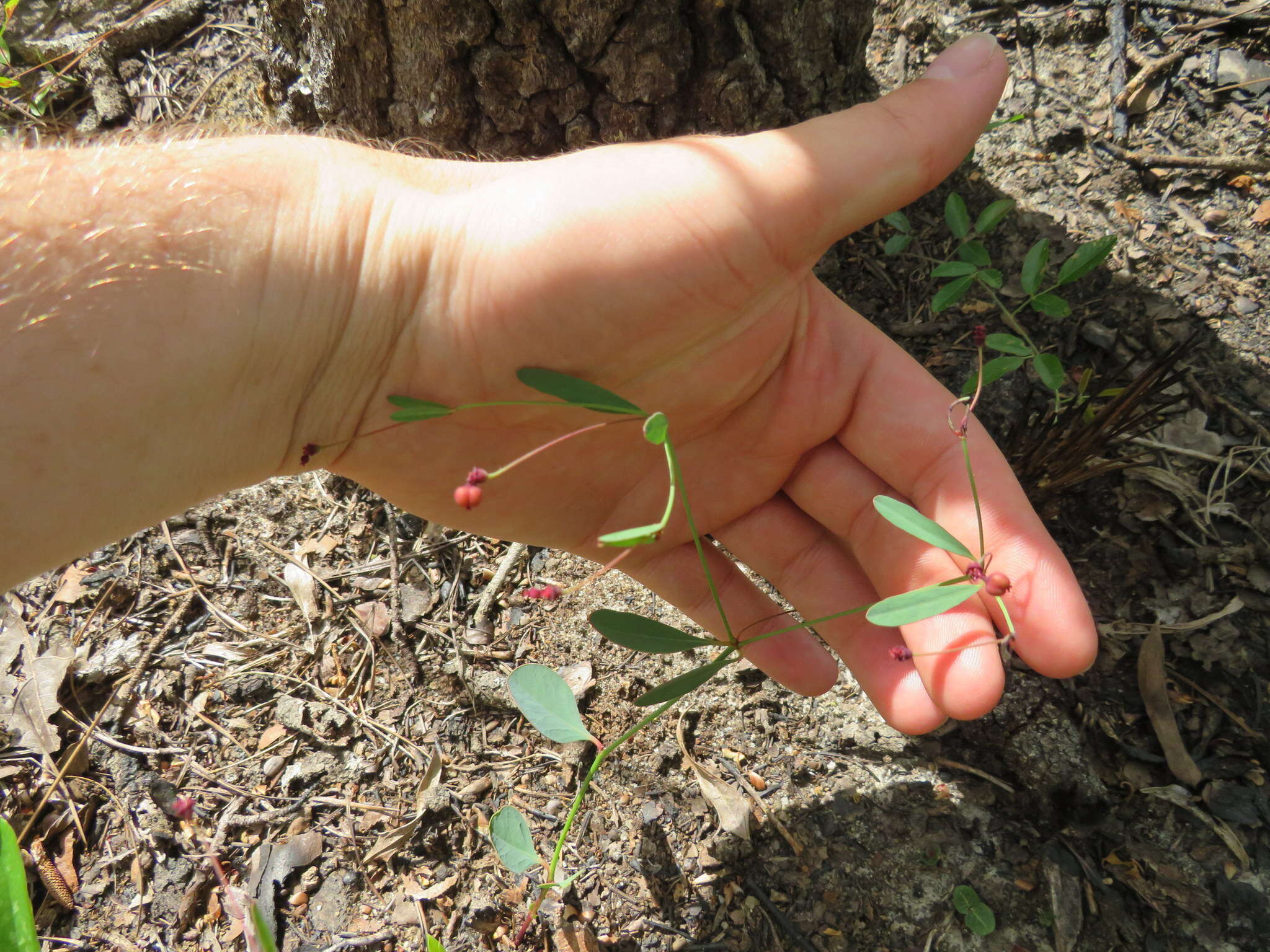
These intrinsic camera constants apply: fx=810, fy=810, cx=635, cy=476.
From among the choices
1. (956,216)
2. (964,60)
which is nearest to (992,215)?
(956,216)

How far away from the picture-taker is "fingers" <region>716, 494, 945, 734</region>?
1.68 m

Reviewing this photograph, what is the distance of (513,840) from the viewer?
55.7 inches

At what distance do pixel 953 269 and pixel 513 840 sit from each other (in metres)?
1.55

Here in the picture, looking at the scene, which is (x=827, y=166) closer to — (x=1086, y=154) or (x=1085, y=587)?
(x=1085, y=587)

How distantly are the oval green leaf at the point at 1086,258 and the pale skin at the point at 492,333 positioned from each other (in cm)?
52

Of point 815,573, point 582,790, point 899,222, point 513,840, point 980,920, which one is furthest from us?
point 899,222

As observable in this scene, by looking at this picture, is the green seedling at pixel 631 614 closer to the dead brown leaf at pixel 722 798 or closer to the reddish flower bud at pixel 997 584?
the reddish flower bud at pixel 997 584

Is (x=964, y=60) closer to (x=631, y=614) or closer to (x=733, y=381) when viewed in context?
(x=733, y=381)

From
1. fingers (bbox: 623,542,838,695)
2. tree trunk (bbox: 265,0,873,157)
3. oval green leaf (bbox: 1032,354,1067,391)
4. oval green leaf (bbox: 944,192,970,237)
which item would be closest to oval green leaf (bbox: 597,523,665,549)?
fingers (bbox: 623,542,838,695)

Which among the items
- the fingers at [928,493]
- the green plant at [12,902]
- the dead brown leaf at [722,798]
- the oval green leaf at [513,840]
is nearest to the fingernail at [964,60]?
the fingers at [928,493]

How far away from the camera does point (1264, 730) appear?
5.52 feet

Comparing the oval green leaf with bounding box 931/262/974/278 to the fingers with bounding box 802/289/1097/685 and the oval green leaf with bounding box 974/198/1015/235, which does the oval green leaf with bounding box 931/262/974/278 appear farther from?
the fingers with bounding box 802/289/1097/685

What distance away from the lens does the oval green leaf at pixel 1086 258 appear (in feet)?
6.01

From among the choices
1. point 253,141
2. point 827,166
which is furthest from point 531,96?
point 827,166
